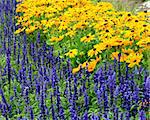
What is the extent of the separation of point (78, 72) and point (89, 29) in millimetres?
1118

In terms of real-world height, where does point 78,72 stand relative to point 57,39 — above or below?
below

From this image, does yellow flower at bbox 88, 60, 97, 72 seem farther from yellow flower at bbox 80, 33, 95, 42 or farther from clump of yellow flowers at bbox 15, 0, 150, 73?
yellow flower at bbox 80, 33, 95, 42

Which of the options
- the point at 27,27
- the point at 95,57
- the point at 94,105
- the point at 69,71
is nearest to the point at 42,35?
the point at 27,27

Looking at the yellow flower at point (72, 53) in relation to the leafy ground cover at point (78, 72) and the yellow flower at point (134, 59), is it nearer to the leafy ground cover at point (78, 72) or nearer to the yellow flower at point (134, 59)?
the leafy ground cover at point (78, 72)

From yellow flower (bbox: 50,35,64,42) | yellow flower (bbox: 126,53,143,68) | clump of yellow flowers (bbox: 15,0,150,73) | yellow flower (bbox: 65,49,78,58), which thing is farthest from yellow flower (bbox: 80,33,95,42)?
yellow flower (bbox: 126,53,143,68)

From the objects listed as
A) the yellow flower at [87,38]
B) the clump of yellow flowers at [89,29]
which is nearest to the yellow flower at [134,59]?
the clump of yellow flowers at [89,29]

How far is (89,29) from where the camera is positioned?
6191 millimetres

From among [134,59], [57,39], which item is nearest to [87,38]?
[57,39]

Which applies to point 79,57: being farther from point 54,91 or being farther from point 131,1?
point 131,1

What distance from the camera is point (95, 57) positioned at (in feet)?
18.2

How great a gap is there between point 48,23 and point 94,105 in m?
2.07

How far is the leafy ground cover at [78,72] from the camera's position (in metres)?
4.38

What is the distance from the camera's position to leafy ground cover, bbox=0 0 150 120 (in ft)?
14.4

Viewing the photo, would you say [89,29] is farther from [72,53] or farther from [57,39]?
[72,53]
